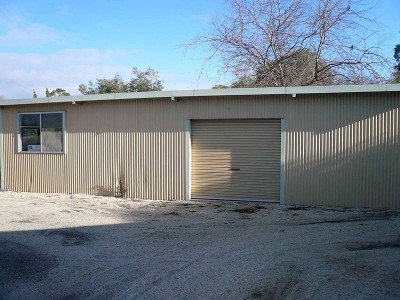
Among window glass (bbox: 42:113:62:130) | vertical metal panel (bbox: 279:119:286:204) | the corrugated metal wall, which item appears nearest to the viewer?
the corrugated metal wall

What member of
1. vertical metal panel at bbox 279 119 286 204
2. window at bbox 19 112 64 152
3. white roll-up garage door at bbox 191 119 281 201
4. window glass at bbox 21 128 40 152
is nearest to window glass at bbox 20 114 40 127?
window at bbox 19 112 64 152

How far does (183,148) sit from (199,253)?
5673 mm

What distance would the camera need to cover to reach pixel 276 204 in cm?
1078

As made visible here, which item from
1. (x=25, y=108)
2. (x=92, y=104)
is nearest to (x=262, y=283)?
(x=92, y=104)

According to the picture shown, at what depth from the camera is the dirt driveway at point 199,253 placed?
→ 188 inches

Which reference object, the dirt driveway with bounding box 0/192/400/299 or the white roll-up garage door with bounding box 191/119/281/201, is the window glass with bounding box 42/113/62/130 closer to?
the dirt driveway with bounding box 0/192/400/299

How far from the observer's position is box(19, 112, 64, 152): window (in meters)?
13.1

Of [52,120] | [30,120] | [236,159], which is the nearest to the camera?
[236,159]

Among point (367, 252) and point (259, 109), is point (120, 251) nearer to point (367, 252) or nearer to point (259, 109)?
point (367, 252)

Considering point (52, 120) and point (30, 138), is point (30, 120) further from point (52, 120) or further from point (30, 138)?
point (52, 120)

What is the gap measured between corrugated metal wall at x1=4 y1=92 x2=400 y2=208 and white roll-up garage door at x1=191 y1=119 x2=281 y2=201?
1.22 ft

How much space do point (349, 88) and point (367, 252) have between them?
5036 mm

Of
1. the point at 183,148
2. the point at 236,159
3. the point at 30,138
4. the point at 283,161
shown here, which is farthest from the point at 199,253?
the point at 30,138

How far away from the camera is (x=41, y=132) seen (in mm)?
13305
